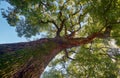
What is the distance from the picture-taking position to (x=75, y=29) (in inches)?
488

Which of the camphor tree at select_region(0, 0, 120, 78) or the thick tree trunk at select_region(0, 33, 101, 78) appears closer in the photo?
the thick tree trunk at select_region(0, 33, 101, 78)

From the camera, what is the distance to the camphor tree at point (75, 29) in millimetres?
9172

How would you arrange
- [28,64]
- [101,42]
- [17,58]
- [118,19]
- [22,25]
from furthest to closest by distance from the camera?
[101,42] < [22,25] < [118,19] < [28,64] < [17,58]

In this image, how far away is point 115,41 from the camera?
1078 cm

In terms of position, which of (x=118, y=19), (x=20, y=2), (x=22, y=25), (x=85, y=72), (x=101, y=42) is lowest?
(x=85, y=72)

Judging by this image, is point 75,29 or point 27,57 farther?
point 75,29

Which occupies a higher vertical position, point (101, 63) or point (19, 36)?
point (19, 36)

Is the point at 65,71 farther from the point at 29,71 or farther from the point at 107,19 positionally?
the point at 29,71

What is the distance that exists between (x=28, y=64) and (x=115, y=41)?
20.4ft

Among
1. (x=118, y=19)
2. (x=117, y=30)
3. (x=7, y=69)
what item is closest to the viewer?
(x=7, y=69)

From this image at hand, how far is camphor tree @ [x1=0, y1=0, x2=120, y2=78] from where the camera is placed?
917 centimetres

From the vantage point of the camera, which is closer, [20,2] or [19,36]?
[20,2]

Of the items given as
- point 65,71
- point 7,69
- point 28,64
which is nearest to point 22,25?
point 65,71

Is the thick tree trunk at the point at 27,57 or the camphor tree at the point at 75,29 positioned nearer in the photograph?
the thick tree trunk at the point at 27,57
